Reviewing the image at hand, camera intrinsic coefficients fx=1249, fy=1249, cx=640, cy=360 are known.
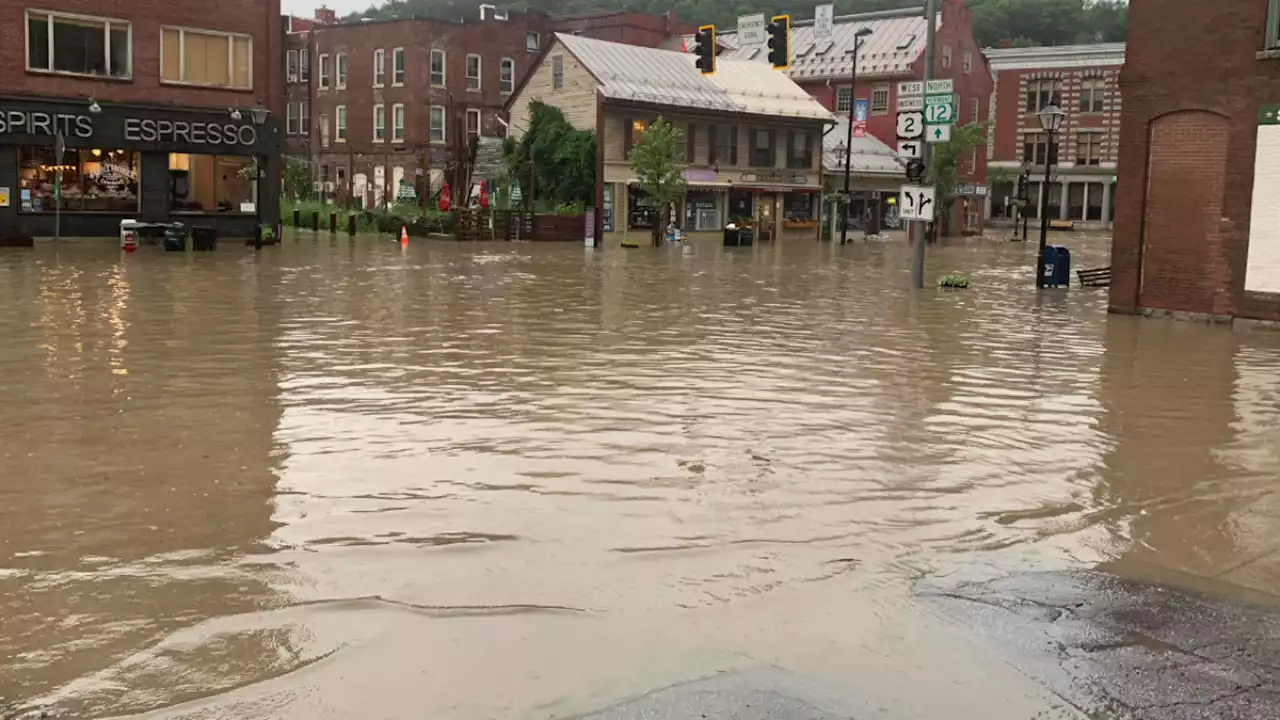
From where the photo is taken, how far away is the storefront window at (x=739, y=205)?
61.4 metres

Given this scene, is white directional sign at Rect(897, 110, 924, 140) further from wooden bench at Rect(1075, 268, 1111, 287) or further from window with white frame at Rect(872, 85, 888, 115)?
window with white frame at Rect(872, 85, 888, 115)

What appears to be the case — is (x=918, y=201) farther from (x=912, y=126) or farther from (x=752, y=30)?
(x=752, y=30)

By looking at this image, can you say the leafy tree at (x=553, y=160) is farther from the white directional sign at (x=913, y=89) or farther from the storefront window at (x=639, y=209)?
the white directional sign at (x=913, y=89)

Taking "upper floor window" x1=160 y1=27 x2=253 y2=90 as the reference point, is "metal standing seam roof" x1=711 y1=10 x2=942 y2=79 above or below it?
above

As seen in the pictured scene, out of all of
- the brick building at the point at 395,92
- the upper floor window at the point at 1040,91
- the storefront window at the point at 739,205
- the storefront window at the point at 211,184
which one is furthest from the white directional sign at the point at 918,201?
the upper floor window at the point at 1040,91

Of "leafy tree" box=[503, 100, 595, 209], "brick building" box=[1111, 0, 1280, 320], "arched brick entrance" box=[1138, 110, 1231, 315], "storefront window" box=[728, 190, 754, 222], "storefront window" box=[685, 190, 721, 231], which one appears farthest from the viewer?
"storefront window" box=[728, 190, 754, 222]

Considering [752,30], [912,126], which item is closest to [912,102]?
[912,126]

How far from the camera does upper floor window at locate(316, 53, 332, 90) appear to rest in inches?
2889

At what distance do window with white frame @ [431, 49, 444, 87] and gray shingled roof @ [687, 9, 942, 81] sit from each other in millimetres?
17334

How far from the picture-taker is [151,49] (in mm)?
38844

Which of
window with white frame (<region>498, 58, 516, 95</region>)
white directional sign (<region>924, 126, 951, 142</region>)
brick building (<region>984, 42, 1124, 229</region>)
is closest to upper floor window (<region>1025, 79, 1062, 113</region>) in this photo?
brick building (<region>984, 42, 1124, 229</region>)

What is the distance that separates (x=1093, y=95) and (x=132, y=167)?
67.3 m

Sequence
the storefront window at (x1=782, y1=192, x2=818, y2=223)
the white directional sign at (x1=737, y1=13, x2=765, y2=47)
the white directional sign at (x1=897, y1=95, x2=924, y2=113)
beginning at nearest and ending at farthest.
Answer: the white directional sign at (x1=897, y1=95, x2=924, y2=113) → the white directional sign at (x1=737, y1=13, x2=765, y2=47) → the storefront window at (x1=782, y1=192, x2=818, y2=223)

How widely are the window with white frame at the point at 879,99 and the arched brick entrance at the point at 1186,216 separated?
55798mm
